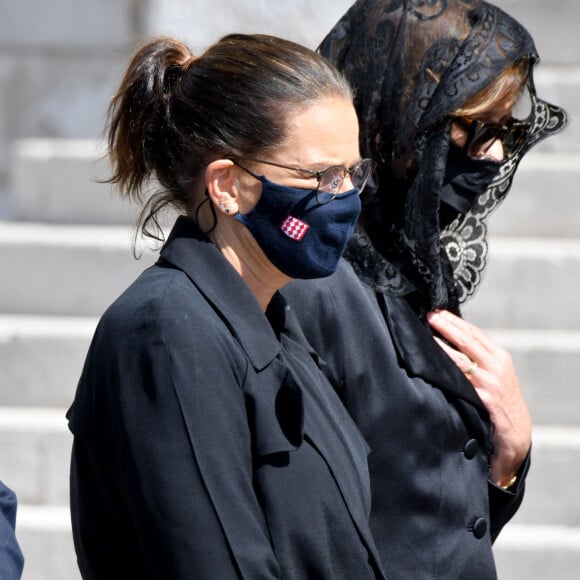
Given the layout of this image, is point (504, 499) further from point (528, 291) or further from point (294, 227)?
point (528, 291)

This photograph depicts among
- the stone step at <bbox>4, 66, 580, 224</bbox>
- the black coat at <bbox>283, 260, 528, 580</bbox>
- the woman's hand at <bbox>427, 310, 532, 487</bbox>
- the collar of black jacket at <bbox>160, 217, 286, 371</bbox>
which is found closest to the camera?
the collar of black jacket at <bbox>160, 217, 286, 371</bbox>

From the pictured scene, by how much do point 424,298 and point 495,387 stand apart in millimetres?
240

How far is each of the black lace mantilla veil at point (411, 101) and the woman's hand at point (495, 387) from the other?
0.26 feet

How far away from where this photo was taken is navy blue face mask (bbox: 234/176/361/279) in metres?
1.71

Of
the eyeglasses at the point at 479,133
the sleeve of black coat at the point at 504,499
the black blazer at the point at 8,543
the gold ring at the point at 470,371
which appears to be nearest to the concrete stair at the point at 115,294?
the sleeve of black coat at the point at 504,499

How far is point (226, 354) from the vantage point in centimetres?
157

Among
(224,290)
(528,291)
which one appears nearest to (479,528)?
(224,290)

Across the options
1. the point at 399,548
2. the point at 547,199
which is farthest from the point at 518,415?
the point at 547,199

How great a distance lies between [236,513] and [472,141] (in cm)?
103

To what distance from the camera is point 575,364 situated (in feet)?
12.1

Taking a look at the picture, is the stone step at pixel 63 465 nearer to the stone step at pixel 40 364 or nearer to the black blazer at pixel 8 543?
the stone step at pixel 40 364

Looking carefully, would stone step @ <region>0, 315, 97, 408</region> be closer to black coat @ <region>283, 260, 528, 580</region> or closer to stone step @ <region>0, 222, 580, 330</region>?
stone step @ <region>0, 222, 580, 330</region>

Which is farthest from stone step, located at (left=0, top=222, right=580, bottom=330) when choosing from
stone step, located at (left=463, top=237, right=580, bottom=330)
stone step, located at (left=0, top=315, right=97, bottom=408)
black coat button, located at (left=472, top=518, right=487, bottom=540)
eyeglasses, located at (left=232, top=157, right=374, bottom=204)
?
eyeglasses, located at (left=232, top=157, right=374, bottom=204)

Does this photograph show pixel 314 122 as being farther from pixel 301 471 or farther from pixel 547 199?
pixel 547 199
